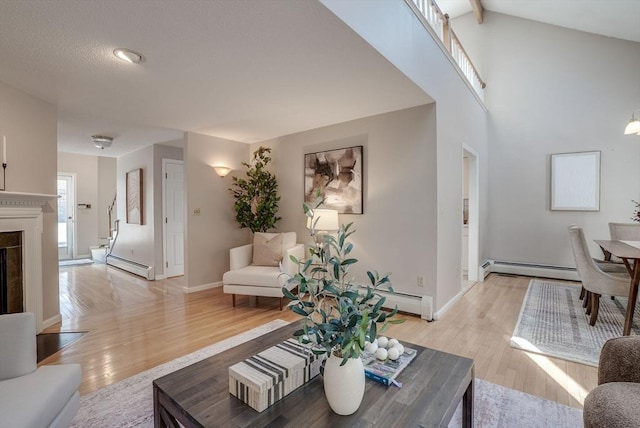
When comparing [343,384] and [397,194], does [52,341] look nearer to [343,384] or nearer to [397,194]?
[343,384]

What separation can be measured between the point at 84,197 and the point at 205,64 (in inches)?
270

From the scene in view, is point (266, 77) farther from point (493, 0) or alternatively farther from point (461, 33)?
point (461, 33)

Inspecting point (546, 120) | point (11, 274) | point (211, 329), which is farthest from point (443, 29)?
point (11, 274)

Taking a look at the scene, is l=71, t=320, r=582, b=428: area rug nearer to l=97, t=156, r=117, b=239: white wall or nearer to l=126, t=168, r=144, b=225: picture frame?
l=126, t=168, r=144, b=225: picture frame

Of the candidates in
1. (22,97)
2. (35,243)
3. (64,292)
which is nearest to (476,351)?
(35,243)

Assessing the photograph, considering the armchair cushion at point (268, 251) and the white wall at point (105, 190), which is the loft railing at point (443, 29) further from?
the white wall at point (105, 190)

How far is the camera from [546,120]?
198 inches

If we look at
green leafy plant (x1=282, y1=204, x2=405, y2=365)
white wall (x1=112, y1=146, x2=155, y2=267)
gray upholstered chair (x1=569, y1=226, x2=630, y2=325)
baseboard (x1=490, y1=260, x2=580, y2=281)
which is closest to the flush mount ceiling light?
white wall (x1=112, y1=146, x2=155, y2=267)

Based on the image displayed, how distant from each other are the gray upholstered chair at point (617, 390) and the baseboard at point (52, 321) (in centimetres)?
432

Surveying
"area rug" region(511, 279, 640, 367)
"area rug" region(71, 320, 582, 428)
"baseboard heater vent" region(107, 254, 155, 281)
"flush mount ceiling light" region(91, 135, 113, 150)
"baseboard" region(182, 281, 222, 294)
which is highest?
"flush mount ceiling light" region(91, 135, 113, 150)

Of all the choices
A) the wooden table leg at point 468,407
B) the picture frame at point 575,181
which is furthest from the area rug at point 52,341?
the picture frame at point 575,181

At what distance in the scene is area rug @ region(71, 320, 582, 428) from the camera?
166 cm

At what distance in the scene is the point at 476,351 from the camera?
2541mm

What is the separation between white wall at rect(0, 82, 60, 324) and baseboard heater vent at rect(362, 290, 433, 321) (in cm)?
354
